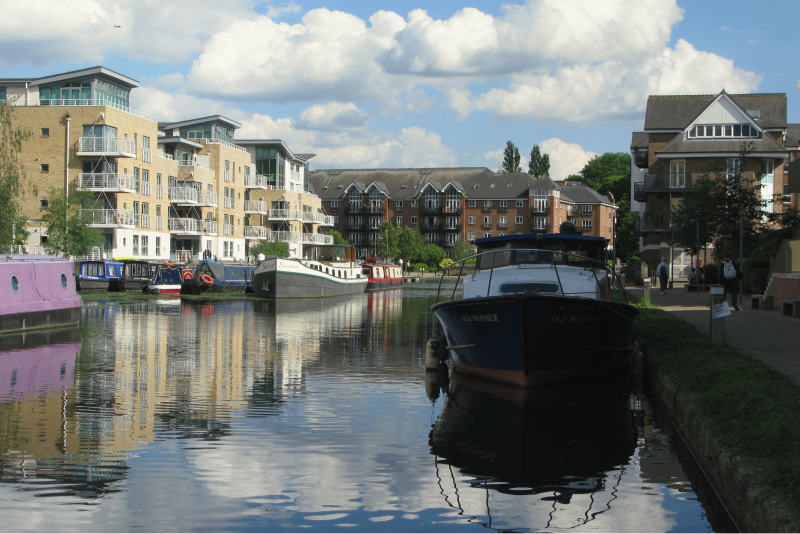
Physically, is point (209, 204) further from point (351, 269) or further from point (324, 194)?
point (324, 194)

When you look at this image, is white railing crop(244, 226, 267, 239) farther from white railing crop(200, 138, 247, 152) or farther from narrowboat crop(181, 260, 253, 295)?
narrowboat crop(181, 260, 253, 295)

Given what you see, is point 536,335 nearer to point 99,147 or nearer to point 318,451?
point 318,451

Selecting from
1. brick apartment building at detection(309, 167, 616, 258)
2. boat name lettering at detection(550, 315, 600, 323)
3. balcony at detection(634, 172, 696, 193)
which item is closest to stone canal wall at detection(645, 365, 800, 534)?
boat name lettering at detection(550, 315, 600, 323)

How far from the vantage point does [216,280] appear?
49438 millimetres

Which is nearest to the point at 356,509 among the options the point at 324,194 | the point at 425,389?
the point at 425,389

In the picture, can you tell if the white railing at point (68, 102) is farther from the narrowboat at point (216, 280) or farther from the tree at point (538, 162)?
the tree at point (538, 162)

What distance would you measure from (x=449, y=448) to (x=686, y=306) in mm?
20425

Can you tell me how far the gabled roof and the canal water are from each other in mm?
53782

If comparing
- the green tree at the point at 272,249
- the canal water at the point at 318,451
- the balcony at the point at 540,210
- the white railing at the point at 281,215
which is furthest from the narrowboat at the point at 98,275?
the balcony at the point at 540,210

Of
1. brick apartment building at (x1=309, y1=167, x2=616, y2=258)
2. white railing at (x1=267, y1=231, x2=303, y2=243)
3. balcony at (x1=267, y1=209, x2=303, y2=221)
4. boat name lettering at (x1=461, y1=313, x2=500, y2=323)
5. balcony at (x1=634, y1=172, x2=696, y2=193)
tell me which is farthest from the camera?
brick apartment building at (x1=309, y1=167, x2=616, y2=258)

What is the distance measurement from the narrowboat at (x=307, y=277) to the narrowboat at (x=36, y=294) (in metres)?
19.8

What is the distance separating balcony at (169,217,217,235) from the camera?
68312mm

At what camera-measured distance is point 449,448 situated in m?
9.70

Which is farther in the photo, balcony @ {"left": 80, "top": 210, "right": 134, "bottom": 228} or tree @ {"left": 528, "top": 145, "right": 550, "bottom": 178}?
tree @ {"left": 528, "top": 145, "right": 550, "bottom": 178}
